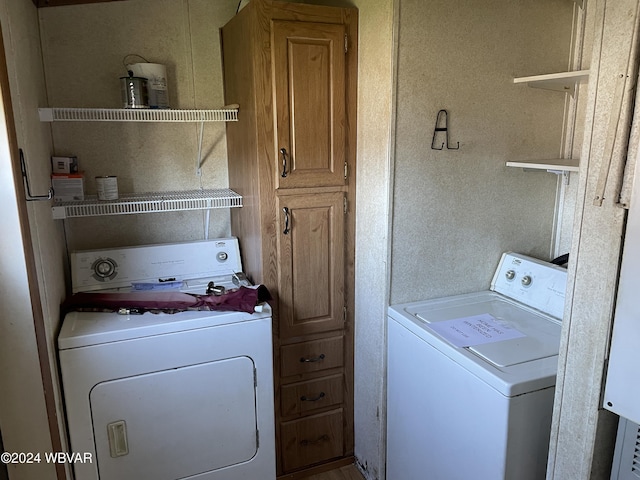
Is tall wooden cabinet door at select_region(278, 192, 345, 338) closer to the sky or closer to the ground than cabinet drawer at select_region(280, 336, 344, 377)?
closer to the sky

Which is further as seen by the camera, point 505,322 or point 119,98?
point 119,98

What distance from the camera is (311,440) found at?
2.29 metres

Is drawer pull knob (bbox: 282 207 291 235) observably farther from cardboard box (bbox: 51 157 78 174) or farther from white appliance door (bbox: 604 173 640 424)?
white appliance door (bbox: 604 173 640 424)

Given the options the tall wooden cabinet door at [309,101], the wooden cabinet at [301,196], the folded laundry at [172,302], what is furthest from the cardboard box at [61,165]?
the tall wooden cabinet door at [309,101]

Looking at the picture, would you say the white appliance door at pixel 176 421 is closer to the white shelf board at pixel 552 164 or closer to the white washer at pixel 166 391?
the white washer at pixel 166 391

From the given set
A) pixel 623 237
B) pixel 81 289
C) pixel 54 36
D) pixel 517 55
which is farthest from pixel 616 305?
pixel 54 36

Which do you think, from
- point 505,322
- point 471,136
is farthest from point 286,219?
point 505,322

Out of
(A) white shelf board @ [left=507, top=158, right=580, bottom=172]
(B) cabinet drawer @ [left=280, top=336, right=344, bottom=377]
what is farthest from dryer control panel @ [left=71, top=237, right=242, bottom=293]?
(A) white shelf board @ [left=507, top=158, right=580, bottom=172]

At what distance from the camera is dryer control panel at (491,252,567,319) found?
1871 millimetres

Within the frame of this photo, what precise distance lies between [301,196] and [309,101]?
1.28ft

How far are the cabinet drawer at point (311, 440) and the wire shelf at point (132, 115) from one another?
1450mm

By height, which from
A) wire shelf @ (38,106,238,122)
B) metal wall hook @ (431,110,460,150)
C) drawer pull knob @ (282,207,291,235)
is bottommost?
drawer pull knob @ (282,207,291,235)

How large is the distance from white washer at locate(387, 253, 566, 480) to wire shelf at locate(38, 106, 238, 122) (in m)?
1.15

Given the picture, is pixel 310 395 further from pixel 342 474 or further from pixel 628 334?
pixel 628 334
